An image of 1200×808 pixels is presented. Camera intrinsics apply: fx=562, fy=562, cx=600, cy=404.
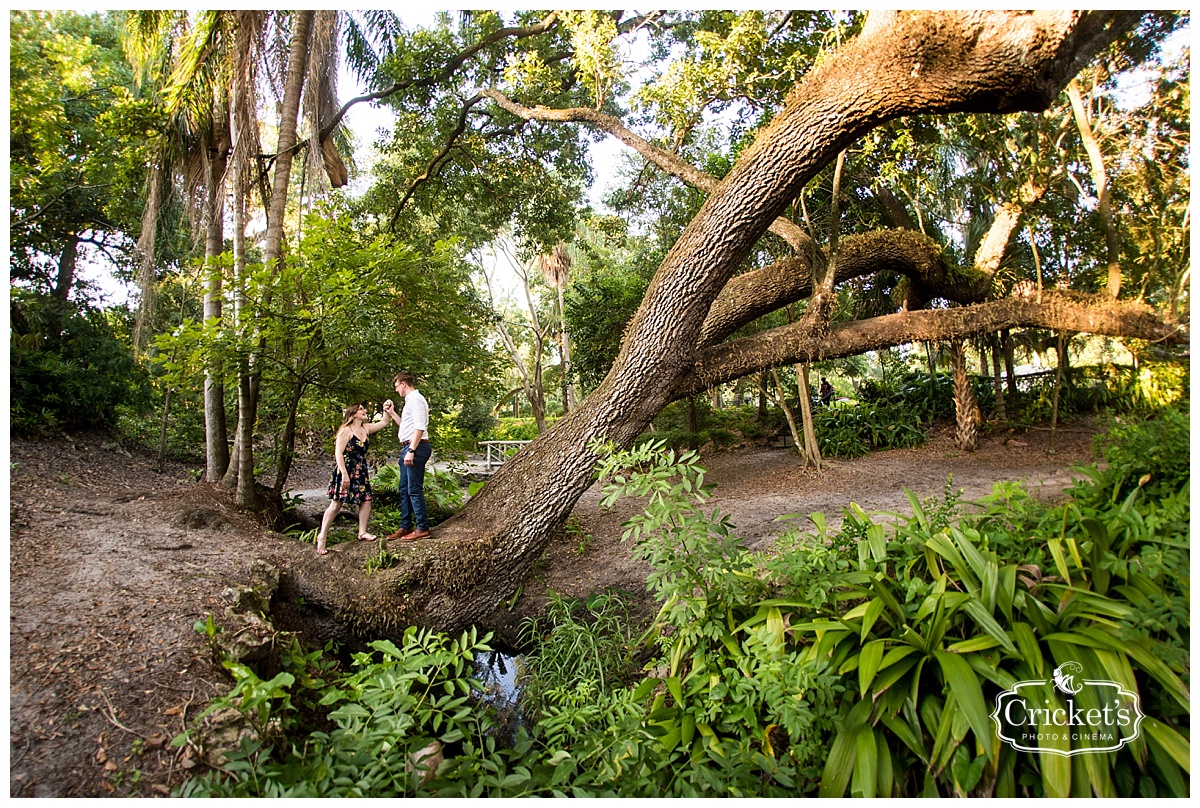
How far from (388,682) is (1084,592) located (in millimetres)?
3074

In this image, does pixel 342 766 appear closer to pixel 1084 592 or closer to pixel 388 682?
pixel 388 682

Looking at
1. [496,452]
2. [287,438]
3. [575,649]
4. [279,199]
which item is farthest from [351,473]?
[496,452]

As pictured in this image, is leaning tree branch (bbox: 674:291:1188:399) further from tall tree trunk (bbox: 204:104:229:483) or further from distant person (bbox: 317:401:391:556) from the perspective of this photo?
tall tree trunk (bbox: 204:104:229:483)

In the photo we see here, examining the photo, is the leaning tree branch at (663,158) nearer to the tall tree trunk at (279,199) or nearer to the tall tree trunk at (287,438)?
the tall tree trunk at (279,199)

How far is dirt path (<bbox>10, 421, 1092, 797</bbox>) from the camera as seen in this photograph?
210cm

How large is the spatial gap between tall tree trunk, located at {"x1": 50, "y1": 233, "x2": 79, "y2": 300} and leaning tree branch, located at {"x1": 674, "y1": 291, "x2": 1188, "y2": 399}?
10.2 m

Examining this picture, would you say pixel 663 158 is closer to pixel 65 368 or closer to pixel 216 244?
pixel 216 244

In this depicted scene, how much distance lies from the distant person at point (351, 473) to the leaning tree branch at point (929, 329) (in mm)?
2829

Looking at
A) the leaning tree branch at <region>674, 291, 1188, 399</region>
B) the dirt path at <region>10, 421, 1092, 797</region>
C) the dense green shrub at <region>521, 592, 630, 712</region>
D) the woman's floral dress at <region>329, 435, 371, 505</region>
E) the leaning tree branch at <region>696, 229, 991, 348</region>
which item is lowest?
the dense green shrub at <region>521, 592, 630, 712</region>

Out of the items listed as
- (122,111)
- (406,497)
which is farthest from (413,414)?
(122,111)

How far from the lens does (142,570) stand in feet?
11.2

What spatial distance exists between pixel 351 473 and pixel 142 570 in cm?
141

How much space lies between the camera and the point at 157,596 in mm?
3096

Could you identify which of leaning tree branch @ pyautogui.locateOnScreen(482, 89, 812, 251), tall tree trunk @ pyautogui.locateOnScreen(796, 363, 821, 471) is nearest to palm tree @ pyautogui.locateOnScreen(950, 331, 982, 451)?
tall tree trunk @ pyautogui.locateOnScreen(796, 363, 821, 471)
